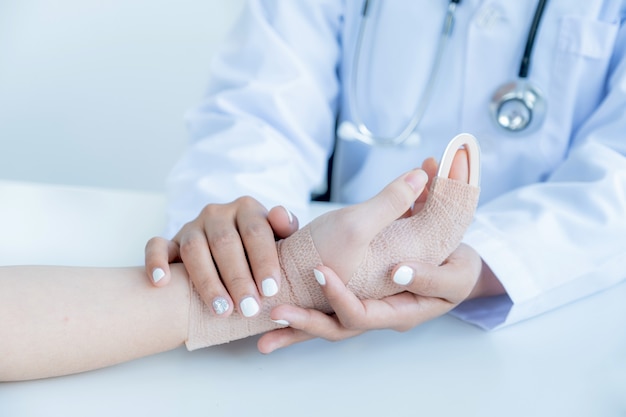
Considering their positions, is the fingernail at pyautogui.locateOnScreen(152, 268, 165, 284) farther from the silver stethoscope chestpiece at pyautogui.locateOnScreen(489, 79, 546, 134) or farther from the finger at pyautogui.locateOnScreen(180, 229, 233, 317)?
the silver stethoscope chestpiece at pyautogui.locateOnScreen(489, 79, 546, 134)

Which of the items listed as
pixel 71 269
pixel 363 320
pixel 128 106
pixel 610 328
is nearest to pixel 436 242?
pixel 363 320

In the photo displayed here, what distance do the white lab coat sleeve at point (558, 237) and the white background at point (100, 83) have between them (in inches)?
37.3

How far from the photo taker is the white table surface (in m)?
0.57

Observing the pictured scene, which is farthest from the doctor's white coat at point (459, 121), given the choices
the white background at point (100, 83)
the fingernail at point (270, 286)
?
the white background at point (100, 83)

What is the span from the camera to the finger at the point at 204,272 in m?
0.62

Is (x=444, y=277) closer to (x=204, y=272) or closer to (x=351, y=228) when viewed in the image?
(x=351, y=228)

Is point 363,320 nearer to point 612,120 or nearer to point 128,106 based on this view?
point 612,120

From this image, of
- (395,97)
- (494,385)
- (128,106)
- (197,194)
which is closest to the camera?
(494,385)

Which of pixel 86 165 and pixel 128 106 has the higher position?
pixel 128 106

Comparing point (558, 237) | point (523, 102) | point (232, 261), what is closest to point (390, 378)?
point (232, 261)

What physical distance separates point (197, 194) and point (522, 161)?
43 centimetres

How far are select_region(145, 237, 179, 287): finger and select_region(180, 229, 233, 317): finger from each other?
18 mm

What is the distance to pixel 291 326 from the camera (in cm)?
64

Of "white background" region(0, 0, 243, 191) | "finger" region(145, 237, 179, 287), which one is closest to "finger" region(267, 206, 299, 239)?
"finger" region(145, 237, 179, 287)
